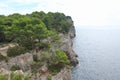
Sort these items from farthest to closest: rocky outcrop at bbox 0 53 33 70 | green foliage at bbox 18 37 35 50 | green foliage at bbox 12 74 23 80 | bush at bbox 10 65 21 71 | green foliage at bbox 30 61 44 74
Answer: green foliage at bbox 18 37 35 50, green foliage at bbox 30 61 44 74, bush at bbox 10 65 21 71, rocky outcrop at bbox 0 53 33 70, green foliage at bbox 12 74 23 80

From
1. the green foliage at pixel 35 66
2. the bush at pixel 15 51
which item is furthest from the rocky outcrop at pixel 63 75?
the bush at pixel 15 51

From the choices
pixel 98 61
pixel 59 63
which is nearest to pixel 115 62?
pixel 98 61

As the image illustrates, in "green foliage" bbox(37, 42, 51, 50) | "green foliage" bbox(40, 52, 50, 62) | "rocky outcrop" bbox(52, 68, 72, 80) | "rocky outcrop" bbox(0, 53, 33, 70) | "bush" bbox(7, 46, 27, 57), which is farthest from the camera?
"green foliage" bbox(37, 42, 51, 50)

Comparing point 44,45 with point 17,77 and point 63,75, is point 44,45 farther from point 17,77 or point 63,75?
point 17,77

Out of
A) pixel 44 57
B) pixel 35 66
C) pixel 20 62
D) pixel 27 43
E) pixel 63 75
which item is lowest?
pixel 63 75

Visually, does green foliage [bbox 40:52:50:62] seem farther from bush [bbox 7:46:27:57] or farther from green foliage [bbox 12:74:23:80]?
green foliage [bbox 12:74:23:80]

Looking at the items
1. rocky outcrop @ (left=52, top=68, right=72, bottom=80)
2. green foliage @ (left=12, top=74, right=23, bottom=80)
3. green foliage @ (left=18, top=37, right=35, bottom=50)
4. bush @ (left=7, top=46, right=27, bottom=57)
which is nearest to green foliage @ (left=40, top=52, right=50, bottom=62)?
green foliage @ (left=18, top=37, right=35, bottom=50)

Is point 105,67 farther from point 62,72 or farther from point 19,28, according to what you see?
point 19,28

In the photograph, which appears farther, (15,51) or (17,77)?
(15,51)

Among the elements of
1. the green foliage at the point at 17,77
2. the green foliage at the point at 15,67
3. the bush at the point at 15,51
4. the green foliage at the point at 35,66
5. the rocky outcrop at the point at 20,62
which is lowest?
the green foliage at the point at 35,66

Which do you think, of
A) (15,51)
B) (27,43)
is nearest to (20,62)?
(15,51)

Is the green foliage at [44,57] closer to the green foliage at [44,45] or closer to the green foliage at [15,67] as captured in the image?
the green foliage at [44,45]
